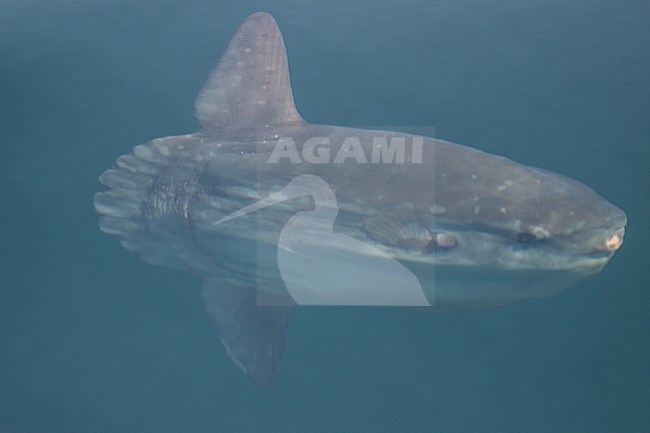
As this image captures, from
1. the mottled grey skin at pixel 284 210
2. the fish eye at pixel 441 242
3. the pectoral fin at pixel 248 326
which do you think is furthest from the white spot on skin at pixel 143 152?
the fish eye at pixel 441 242

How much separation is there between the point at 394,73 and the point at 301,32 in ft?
5.49

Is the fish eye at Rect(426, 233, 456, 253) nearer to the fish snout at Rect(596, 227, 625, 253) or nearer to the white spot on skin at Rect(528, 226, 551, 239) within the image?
the white spot on skin at Rect(528, 226, 551, 239)

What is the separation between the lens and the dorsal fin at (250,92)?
16.5ft

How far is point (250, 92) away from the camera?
5.20 meters

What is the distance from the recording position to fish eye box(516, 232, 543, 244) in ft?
10.7

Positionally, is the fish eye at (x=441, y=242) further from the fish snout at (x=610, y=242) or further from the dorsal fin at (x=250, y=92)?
the dorsal fin at (x=250, y=92)

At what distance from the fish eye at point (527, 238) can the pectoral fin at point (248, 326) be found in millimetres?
2523

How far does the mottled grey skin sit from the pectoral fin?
1 cm

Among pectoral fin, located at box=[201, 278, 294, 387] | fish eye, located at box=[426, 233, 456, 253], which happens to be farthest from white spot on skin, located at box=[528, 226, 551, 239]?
pectoral fin, located at box=[201, 278, 294, 387]

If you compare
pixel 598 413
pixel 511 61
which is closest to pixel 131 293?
pixel 598 413

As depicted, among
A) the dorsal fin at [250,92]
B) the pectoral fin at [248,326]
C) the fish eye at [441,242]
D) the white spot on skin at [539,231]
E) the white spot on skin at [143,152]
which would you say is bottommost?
the pectoral fin at [248,326]

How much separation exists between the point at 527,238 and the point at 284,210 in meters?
1.85

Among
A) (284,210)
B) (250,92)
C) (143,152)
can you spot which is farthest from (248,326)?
(250,92)

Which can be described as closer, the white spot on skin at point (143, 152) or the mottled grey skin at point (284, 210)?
the mottled grey skin at point (284, 210)
